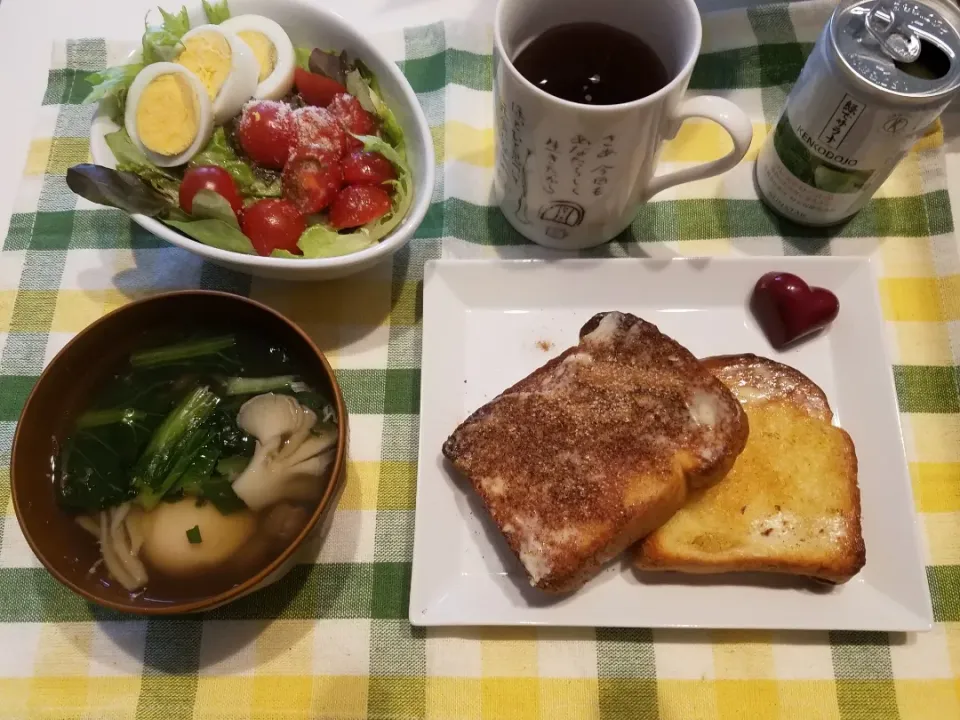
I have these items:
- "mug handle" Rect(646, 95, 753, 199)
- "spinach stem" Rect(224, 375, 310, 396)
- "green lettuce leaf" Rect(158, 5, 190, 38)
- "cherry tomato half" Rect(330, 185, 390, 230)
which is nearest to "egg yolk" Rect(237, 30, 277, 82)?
"green lettuce leaf" Rect(158, 5, 190, 38)

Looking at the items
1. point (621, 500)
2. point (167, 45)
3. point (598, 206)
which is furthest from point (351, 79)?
point (621, 500)

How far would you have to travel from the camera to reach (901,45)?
1.15m

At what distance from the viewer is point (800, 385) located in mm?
1241

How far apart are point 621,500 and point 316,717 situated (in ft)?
1.98

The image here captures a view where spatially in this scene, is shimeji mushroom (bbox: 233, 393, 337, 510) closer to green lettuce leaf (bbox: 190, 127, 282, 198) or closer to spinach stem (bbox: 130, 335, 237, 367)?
spinach stem (bbox: 130, 335, 237, 367)

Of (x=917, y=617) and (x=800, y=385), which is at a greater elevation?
(x=800, y=385)

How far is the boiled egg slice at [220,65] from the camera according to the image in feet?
4.45

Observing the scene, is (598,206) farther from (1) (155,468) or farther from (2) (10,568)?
(2) (10,568)

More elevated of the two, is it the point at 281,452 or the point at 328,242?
the point at 328,242

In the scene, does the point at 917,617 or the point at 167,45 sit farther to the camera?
the point at 167,45

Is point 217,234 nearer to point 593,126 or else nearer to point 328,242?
point 328,242

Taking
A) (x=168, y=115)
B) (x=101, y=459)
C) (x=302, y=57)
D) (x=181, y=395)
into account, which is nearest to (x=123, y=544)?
(x=101, y=459)

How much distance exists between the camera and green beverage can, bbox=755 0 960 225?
1.12 meters

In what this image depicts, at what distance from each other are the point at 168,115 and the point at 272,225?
12.4 inches
